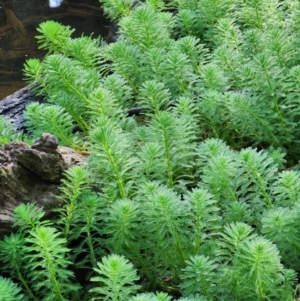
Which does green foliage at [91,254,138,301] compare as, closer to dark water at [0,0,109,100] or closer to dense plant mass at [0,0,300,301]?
dense plant mass at [0,0,300,301]

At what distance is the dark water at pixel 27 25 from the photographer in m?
5.71

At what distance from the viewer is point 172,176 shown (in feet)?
6.96

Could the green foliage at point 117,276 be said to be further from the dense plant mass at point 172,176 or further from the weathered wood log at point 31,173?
the weathered wood log at point 31,173

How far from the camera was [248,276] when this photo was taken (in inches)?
65.4

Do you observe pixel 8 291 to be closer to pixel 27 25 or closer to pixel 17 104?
pixel 17 104

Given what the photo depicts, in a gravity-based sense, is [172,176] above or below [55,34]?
below

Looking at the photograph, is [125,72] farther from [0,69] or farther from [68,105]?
[0,69]

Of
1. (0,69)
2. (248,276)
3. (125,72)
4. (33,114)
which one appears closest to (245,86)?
(125,72)

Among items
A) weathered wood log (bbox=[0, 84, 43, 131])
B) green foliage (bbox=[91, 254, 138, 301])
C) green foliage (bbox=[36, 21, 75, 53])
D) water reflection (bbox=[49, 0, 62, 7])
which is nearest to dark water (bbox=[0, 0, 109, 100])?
water reflection (bbox=[49, 0, 62, 7])

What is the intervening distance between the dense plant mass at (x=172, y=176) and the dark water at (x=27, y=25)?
9.59ft

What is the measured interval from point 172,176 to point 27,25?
477cm

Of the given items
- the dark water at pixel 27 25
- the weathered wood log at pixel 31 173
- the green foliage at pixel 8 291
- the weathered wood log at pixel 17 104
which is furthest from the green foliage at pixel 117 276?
the dark water at pixel 27 25

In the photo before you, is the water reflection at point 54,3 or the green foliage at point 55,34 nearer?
the green foliage at point 55,34

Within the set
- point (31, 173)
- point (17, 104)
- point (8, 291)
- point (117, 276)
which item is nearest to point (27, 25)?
point (17, 104)
